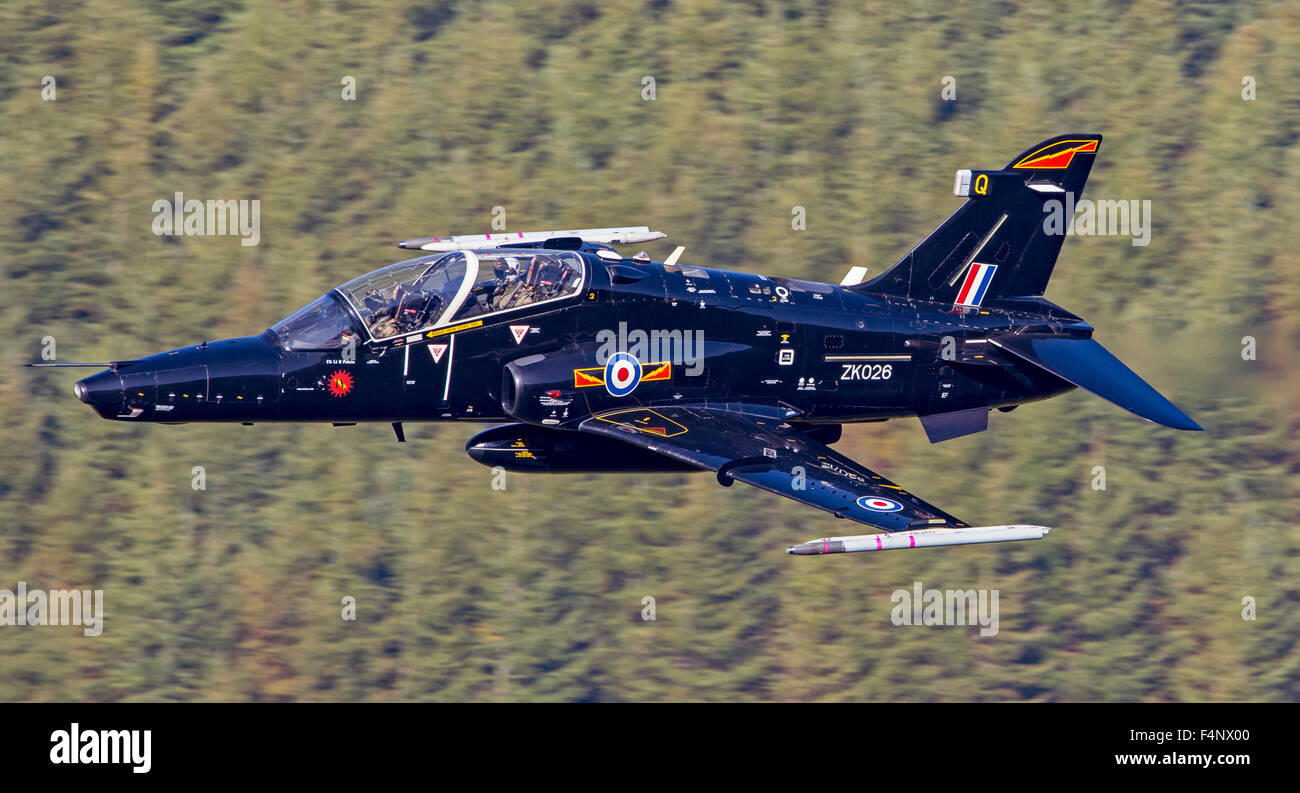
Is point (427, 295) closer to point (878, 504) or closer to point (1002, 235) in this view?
point (878, 504)

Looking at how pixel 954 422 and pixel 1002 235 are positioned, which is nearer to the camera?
pixel 954 422

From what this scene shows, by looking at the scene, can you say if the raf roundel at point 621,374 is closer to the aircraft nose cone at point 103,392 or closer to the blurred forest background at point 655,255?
the aircraft nose cone at point 103,392

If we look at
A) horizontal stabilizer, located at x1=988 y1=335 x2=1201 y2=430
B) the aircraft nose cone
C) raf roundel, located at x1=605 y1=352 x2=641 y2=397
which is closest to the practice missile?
horizontal stabilizer, located at x1=988 y1=335 x2=1201 y2=430

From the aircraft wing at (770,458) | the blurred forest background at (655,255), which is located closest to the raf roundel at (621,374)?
the aircraft wing at (770,458)

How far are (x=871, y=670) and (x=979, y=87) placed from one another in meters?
15.1

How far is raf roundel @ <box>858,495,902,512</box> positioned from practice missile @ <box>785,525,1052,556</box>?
63cm

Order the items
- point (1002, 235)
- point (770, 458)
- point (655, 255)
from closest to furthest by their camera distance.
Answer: point (770, 458) → point (1002, 235) → point (655, 255)

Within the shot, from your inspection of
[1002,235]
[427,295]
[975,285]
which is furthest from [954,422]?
[427,295]

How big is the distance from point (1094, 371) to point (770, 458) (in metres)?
4.85

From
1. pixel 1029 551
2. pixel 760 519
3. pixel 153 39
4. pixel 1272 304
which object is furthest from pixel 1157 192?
pixel 153 39

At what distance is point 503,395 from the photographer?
20844 mm

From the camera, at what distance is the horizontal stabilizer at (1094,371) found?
2097 cm


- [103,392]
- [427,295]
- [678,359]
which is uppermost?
[427,295]

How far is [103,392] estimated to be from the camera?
63.8ft
